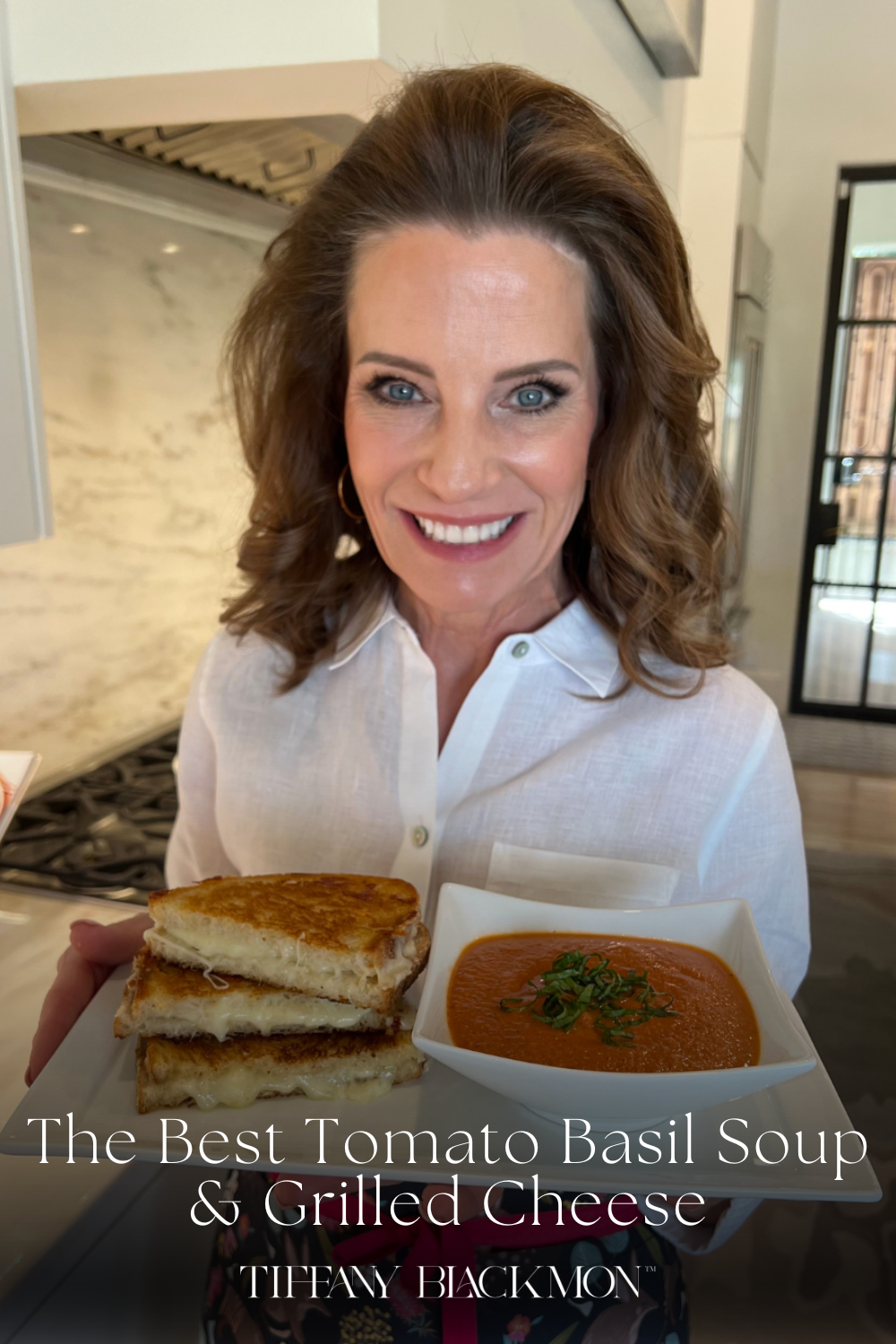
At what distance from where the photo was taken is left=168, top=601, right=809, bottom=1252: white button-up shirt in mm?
1023

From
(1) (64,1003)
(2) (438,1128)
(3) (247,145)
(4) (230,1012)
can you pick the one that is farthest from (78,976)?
(3) (247,145)

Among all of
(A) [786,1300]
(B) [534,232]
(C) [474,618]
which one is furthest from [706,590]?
(A) [786,1300]

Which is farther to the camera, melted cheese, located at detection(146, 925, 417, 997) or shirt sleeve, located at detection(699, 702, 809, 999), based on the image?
shirt sleeve, located at detection(699, 702, 809, 999)

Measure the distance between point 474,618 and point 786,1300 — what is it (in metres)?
0.71

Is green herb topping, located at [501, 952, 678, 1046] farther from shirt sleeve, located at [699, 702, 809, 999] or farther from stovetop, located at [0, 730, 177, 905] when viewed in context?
stovetop, located at [0, 730, 177, 905]

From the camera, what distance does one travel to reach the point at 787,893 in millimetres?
1037

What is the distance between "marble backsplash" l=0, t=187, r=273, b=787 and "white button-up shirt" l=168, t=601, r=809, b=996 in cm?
56

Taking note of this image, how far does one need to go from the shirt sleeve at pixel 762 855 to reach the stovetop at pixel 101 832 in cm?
84

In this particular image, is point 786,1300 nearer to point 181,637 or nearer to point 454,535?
point 454,535

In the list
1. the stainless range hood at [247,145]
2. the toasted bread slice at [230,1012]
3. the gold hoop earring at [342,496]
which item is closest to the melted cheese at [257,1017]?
the toasted bread slice at [230,1012]

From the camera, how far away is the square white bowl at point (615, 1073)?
1.82ft

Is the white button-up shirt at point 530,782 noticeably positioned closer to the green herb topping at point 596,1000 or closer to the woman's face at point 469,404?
the woman's face at point 469,404

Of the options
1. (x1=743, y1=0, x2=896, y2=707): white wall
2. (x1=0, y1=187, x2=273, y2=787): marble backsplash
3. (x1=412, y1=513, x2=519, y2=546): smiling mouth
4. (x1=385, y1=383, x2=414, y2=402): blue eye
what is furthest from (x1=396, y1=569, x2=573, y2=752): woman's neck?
(x1=743, y1=0, x2=896, y2=707): white wall

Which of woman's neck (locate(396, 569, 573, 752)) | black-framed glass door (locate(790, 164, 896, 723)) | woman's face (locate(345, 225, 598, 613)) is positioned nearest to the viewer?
woman's face (locate(345, 225, 598, 613))
